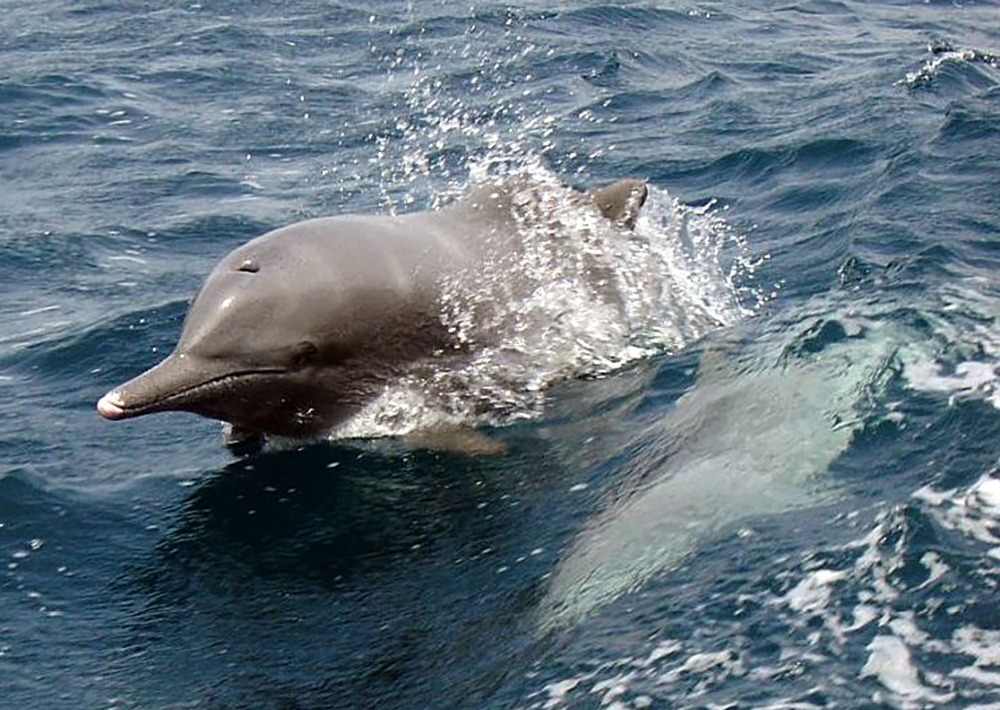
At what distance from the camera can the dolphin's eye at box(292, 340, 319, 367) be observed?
361 inches

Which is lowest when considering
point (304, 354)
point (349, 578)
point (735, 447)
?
point (349, 578)

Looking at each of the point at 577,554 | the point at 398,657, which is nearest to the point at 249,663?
the point at 398,657

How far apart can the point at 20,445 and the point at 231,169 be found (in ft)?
23.5

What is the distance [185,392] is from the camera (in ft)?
28.7

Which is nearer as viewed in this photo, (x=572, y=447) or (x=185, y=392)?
(x=185, y=392)

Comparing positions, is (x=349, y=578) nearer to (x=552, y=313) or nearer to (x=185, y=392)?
(x=185, y=392)

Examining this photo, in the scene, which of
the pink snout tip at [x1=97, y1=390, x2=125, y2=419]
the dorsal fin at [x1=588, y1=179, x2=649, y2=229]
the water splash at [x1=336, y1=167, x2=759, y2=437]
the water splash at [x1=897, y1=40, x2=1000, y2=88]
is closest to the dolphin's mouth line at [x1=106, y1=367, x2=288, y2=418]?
the pink snout tip at [x1=97, y1=390, x2=125, y2=419]

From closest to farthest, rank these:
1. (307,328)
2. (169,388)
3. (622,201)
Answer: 1. (169,388)
2. (307,328)
3. (622,201)

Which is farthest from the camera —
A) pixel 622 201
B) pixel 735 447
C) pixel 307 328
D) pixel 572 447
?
pixel 622 201

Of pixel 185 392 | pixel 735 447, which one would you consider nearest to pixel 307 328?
pixel 185 392

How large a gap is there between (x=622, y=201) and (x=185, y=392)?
11.5ft

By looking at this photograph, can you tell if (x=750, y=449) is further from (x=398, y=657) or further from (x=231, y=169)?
(x=231, y=169)

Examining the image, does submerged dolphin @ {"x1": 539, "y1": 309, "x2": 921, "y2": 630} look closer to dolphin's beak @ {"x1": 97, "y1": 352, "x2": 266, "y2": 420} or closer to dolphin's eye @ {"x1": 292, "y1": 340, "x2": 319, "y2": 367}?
dolphin's eye @ {"x1": 292, "y1": 340, "x2": 319, "y2": 367}

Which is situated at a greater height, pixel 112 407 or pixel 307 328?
pixel 307 328
